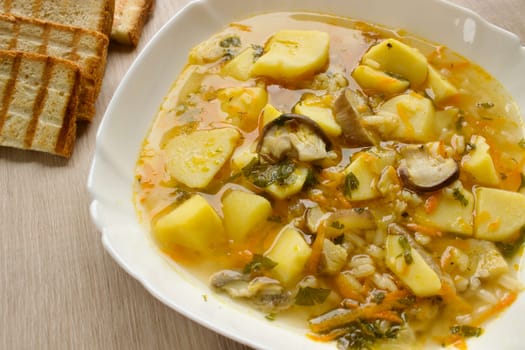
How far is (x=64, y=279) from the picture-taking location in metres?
3.39

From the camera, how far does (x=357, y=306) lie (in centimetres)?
303

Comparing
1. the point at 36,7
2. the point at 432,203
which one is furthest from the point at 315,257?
the point at 36,7

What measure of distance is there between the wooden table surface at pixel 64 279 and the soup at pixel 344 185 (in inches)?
14.9

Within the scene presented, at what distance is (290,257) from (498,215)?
1.23 meters

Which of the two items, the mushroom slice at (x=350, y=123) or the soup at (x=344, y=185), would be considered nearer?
the soup at (x=344, y=185)

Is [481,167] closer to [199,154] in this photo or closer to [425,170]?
[425,170]

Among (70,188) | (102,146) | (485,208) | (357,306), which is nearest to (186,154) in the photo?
(102,146)

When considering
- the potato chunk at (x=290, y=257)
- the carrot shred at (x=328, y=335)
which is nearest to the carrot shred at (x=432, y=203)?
the potato chunk at (x=290, y=257)

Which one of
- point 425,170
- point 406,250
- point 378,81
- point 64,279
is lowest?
point 64,279

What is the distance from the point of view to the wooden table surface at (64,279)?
319 centimetres

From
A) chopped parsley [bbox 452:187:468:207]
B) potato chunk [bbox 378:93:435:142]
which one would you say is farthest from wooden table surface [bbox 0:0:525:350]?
potato chunk [bbox 378:93:435:142]

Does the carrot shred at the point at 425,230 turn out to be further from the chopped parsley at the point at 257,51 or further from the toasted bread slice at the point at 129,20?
the toasted bread slice at the point at 129,20

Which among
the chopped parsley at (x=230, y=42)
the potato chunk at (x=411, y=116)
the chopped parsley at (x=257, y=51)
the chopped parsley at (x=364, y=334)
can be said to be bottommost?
the chopped parsley at (x=364, y=334)

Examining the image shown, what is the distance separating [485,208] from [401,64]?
1141 millimetres
